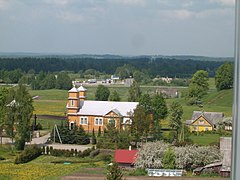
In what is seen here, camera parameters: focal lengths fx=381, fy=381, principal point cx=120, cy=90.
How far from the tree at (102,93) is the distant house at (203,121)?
39cm

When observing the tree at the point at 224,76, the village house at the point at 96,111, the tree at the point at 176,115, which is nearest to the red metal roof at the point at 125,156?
the village house at the point at 96,111

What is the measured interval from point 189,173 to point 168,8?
2.42 feet

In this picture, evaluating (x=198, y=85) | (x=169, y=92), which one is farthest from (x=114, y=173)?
(x=198, y=85)

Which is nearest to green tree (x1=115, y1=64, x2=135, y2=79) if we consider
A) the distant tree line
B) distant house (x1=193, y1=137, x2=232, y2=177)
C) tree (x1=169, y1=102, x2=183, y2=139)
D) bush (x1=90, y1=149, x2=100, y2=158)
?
the distant tree line

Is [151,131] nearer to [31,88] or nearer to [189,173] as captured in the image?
[189,173]

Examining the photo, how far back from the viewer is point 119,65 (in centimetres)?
170

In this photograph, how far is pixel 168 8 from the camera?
1650 mm

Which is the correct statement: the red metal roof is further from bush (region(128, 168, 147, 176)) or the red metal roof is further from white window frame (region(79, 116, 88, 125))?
white window frame (region(79, 116, 88, 125))

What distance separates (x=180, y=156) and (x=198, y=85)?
0.33 m

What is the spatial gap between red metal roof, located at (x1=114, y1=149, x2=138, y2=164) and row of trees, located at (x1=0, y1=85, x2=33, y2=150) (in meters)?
0.41

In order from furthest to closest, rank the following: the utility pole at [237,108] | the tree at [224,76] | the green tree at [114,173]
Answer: the green tree at [114,173] < the tree at [224,76] < the utility pole at [237,108]

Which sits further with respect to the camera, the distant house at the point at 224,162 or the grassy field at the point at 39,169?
the grassy field at the point at 39,169

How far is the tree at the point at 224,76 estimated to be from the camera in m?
1.51

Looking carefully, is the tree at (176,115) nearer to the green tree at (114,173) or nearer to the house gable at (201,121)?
the house gable at (201,121)
